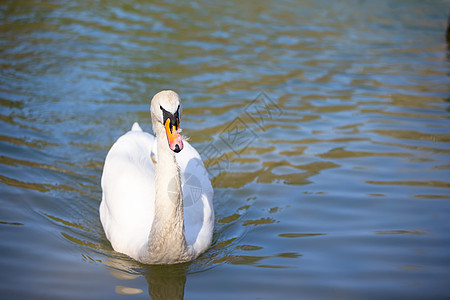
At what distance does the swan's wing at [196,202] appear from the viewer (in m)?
4.68

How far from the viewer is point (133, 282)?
4191 mm

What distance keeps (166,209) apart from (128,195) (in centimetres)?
86

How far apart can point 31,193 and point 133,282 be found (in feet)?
6.67

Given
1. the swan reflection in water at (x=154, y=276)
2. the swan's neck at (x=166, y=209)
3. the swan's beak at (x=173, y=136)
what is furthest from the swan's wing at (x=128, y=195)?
the swan's beak at (x=173, y=136)

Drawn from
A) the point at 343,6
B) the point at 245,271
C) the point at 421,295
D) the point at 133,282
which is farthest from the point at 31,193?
the point at 343,6

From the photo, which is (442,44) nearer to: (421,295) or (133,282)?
(421,295)

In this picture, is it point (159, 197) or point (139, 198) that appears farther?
point (139, 198)

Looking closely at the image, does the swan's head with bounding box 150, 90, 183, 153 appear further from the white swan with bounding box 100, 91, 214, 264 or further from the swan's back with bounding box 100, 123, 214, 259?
the swan's back with bounding box 100, 123, 214, 259

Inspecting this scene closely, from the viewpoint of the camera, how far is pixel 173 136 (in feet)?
12.6

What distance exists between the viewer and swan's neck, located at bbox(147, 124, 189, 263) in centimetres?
425

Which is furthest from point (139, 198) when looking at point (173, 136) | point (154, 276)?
point (173, 136)

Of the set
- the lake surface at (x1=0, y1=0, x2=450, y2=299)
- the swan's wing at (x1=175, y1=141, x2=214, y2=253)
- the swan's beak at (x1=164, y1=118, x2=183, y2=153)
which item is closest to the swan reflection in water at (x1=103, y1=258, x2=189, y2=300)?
the lake surface at (x1=0, y1=0, x2=450, y2=299)

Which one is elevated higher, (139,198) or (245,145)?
(245,145)

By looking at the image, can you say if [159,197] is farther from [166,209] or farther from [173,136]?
[173,136]
